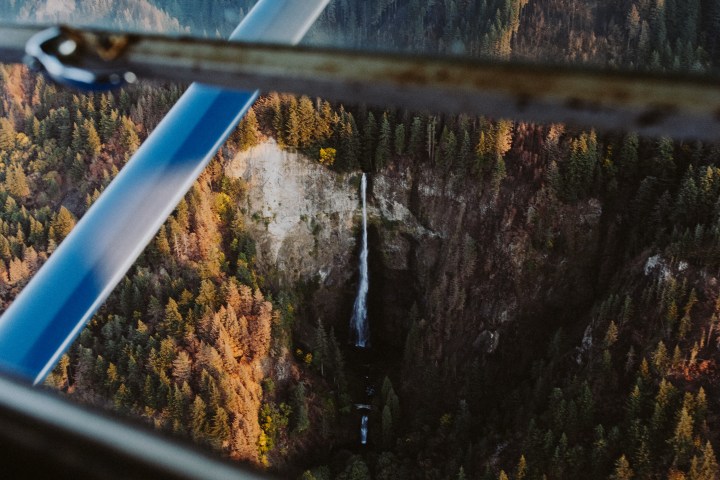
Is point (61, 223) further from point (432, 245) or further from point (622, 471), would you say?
point (622, 471)

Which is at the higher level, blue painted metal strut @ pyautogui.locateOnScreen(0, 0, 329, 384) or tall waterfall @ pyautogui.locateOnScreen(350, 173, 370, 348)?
tall waterfall @ pyautogui.locateOnScreen(350, 173, 370, 348)

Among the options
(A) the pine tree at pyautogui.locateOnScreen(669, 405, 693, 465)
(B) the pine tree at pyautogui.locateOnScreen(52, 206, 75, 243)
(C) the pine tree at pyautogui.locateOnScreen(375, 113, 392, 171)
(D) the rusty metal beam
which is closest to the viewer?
(D) the rusty metal beam

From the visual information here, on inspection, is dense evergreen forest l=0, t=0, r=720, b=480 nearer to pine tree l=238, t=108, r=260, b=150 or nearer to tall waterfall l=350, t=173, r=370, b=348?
pine tree l=238, t=108, r=260, b=150

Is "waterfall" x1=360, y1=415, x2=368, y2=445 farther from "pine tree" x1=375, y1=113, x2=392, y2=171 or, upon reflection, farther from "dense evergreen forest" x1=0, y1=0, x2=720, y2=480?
"pine tree" x1=375, y1=113, x2=392, y2=171

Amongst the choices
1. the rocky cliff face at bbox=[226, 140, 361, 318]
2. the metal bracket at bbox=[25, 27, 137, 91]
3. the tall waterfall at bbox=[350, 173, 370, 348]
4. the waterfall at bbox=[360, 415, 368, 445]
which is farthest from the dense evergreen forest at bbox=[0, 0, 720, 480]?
the metal bracket at bbox=[25, 27, 137, 91]

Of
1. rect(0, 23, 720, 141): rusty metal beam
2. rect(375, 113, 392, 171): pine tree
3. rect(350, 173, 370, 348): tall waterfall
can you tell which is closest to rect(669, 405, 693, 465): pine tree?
rect(350, 173, 370, 348): tall waterfall

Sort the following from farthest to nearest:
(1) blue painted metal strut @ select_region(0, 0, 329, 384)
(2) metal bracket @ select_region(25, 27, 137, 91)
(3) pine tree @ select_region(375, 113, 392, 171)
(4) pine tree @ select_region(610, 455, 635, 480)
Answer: (3) pine tree @ select_region(375, 113, 392, 171), (4) pine tree @ select_region(610, 455, 635, 480), (1) blue painted metal strut @ select_region(0, 0, 329, 384), (2) metal bracket @ select_region(25, 27, 137, 91)

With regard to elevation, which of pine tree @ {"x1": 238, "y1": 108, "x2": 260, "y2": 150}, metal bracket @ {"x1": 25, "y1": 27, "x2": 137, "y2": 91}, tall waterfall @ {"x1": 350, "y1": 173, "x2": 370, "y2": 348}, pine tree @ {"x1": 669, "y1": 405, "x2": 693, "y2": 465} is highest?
pine tree @ {"x1": 238, "y1": 108, "x2": 260, "y2": 150}

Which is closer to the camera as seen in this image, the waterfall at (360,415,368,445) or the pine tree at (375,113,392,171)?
the waterfall at (360,415,368,445)

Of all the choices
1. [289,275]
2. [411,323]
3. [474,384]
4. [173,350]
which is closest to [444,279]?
[411,323]
